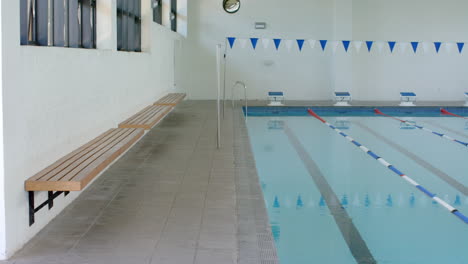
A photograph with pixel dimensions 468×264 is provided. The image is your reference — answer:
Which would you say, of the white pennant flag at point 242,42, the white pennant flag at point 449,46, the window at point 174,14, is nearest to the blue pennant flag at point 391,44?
the white pennant flag at point 449,46

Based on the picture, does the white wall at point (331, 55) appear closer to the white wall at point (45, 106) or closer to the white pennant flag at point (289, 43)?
the white pennant flag at point (289, 43)

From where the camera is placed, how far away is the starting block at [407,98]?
13.5 metres

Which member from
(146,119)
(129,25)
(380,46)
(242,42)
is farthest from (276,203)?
(380,46)

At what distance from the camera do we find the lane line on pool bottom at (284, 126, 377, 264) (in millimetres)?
3926

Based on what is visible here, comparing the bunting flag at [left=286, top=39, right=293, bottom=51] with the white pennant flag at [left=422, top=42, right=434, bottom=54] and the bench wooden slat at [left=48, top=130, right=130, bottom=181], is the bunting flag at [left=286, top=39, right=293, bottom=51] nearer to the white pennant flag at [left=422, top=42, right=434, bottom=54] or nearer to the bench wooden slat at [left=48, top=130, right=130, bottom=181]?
the white pennant flag at [left=422, top=42, right=434, bottom=54]

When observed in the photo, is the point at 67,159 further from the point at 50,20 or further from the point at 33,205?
the point at 50,20

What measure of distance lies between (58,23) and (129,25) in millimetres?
3572

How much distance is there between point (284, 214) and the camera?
4895 mm

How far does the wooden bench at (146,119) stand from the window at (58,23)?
984 mm

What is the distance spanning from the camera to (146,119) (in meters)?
6.34

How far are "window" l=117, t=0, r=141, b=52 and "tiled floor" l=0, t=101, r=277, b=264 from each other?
73.8 inches

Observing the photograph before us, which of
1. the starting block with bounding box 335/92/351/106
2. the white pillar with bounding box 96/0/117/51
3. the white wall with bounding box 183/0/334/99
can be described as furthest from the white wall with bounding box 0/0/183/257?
the white wall with bounding box 183/0/334/99

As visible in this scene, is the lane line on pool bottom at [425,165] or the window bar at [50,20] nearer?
the window bar at [50,20]

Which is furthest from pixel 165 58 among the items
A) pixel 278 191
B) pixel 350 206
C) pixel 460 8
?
pixel 460 8
